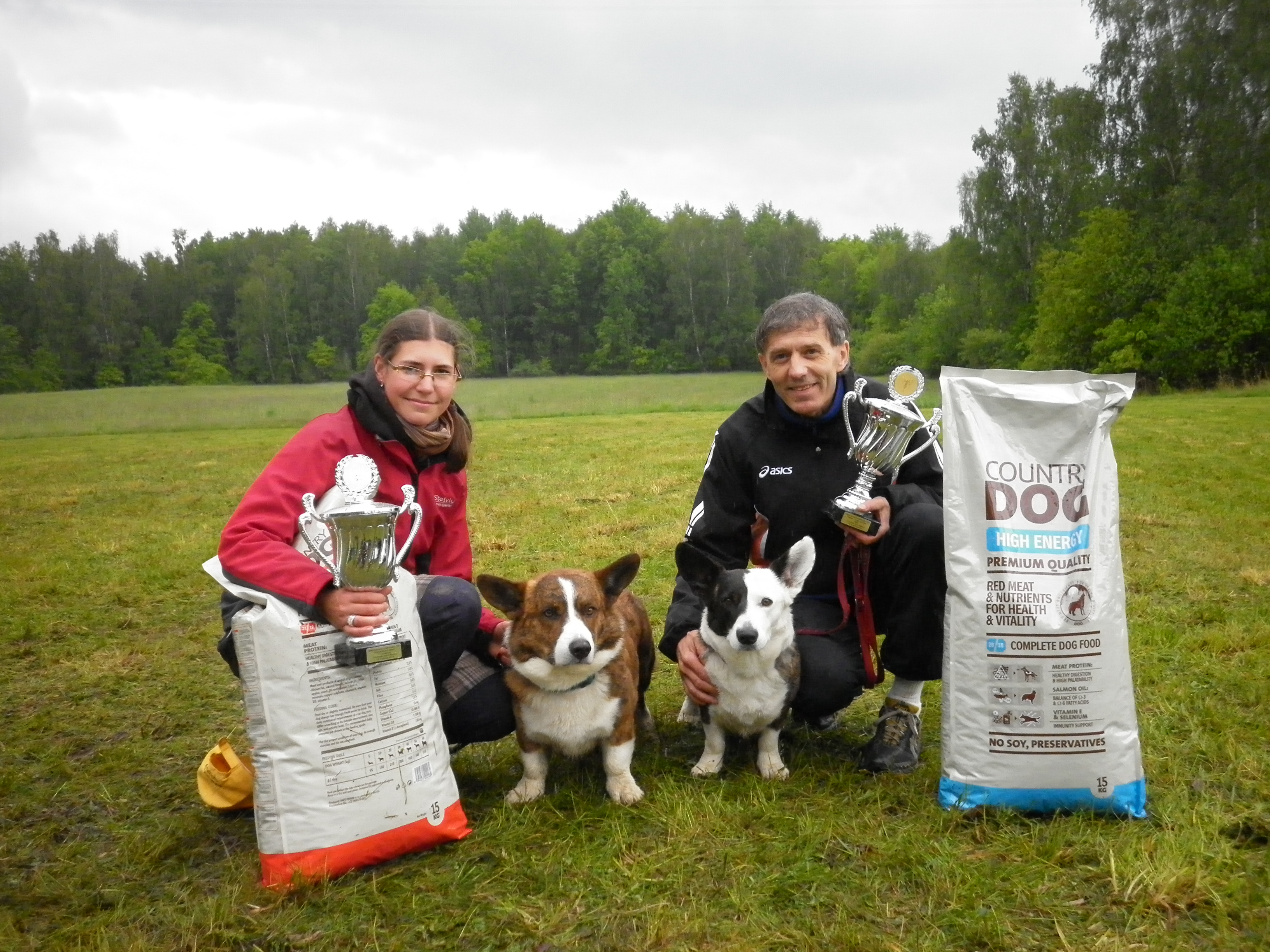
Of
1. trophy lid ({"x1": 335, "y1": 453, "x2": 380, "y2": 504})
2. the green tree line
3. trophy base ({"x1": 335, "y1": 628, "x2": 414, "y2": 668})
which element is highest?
the green tree line

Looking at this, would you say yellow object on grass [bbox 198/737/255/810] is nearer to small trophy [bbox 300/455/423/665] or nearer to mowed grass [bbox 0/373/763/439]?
small trophy [bbox 300/455/423/665]

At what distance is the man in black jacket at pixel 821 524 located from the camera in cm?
274

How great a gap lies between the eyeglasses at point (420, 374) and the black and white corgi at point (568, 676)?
0.61 meters

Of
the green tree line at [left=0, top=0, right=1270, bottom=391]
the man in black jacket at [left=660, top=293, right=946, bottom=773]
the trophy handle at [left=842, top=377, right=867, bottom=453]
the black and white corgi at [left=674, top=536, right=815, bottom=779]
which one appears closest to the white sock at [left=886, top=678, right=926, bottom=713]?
the man in black jacket at [left=660, top=293, right=946, bottom=773]

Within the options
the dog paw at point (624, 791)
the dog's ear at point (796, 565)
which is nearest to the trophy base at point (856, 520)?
the dog's ear at point (796, 565)

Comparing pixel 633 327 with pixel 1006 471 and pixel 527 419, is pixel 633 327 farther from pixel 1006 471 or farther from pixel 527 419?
pixel 1006 471

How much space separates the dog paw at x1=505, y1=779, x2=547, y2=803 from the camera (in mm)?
2637

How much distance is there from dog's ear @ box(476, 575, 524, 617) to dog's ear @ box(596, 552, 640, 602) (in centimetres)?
25

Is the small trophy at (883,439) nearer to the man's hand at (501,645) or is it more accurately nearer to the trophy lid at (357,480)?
the man's hand at (501,645)

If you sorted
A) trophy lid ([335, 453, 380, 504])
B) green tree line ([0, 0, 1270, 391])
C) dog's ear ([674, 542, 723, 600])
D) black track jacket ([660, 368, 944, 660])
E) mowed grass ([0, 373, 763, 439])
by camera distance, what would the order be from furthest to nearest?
green tree line ([0, 0, 1270, 391]) → mowed grass ([0, 373, 763, 439]) → black track jacket ([660, 368, 944, 660]) → dog's ear ([674, 542, 723, 600]) → trophy lid ([335, 453, 380, 504])

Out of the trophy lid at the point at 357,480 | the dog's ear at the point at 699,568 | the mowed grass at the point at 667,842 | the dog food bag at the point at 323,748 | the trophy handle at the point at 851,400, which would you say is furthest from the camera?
the trophy handle at the point at 851,400

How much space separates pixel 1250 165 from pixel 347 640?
83.0ft

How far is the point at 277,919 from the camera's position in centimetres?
204

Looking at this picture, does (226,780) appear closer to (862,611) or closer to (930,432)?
(862,611)
